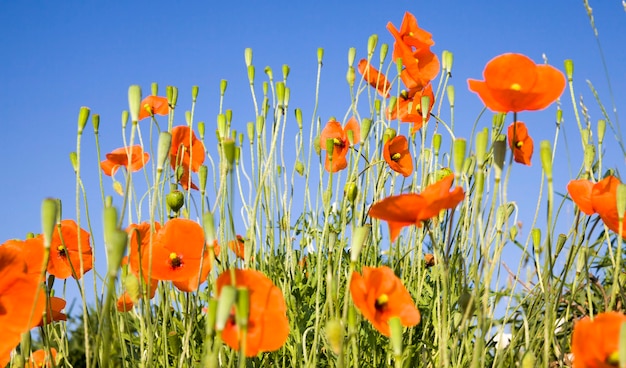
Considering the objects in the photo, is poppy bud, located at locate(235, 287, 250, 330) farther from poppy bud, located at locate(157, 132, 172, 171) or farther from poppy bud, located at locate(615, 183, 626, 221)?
poppy bud, located at locate(615, 183, 626, 221)

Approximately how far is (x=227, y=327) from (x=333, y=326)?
0.15 m

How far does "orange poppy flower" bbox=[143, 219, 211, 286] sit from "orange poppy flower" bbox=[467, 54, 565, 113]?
0.56m

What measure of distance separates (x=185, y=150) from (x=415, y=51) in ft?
2.32

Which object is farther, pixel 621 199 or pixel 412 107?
pixel 412 107

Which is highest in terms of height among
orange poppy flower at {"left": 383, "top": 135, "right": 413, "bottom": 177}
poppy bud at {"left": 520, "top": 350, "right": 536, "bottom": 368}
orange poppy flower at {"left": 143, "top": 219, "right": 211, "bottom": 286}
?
orange poppy flower at {"left": 383, "top": 135, "right": 413, "bottom": 177}

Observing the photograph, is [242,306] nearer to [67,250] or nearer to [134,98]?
[134,98]

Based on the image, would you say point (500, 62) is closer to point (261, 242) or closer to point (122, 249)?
point (122, 249)

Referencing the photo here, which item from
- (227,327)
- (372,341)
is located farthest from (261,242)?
(227,327)

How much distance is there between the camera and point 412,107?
7.30ft

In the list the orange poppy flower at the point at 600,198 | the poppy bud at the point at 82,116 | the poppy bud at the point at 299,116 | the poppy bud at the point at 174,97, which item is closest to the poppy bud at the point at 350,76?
the poppy bud at the point at 299,116

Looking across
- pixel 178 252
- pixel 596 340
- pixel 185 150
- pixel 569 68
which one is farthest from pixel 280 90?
pixel 596 340

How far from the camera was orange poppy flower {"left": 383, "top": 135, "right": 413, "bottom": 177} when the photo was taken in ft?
6.49

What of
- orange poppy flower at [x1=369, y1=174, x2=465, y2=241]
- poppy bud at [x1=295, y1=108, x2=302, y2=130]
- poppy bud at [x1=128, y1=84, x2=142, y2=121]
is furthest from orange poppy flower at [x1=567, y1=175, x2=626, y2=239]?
poppy bud at [x1=295, y1=108, x2=302, y2=130]

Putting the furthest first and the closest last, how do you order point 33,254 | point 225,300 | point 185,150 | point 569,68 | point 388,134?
1. point 185,150
2. point 388,134
3. point 569,68
4. point 33,254
5. point 225,300
